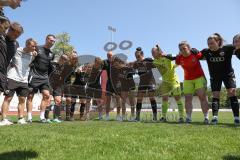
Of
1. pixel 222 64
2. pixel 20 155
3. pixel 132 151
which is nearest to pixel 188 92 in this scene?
pixel 222 64

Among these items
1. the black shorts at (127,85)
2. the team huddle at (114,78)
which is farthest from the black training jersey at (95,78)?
the black shorts at (127,85)

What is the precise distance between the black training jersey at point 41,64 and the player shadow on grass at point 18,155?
5812 mm

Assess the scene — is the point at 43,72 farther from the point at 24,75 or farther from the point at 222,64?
the point at 222,64

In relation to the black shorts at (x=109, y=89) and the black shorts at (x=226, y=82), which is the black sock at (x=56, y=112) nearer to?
the black shorts at (x=109, y=89)

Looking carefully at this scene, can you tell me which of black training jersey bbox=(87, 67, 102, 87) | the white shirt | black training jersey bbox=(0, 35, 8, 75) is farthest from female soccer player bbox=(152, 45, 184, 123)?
black training jersey bbox=(0, 35, 8, 75)

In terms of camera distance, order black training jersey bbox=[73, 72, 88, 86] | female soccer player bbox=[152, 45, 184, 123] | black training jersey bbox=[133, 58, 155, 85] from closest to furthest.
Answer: female soccer player bbox=[152, 45, 184, 123]
black training jersey bbox=[133, 58, 155, 85]
black training jersey bbox=[73, 72, 88, 86]

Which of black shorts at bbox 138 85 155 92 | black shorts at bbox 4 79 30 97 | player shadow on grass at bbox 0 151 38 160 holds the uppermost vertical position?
black shorts at bbox 138 85 155 92

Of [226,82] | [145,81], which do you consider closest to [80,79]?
[145,81]

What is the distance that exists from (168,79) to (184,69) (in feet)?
2.38

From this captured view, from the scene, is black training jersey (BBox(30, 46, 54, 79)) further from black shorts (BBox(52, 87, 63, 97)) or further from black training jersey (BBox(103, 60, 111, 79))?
black training jersey (BBox(103, 60, 111, 79))

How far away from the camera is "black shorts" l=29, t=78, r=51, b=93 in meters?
10.1

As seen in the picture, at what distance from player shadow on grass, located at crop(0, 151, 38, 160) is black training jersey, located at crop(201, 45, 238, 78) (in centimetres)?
603

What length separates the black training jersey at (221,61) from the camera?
9016 mm

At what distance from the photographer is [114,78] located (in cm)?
1157
